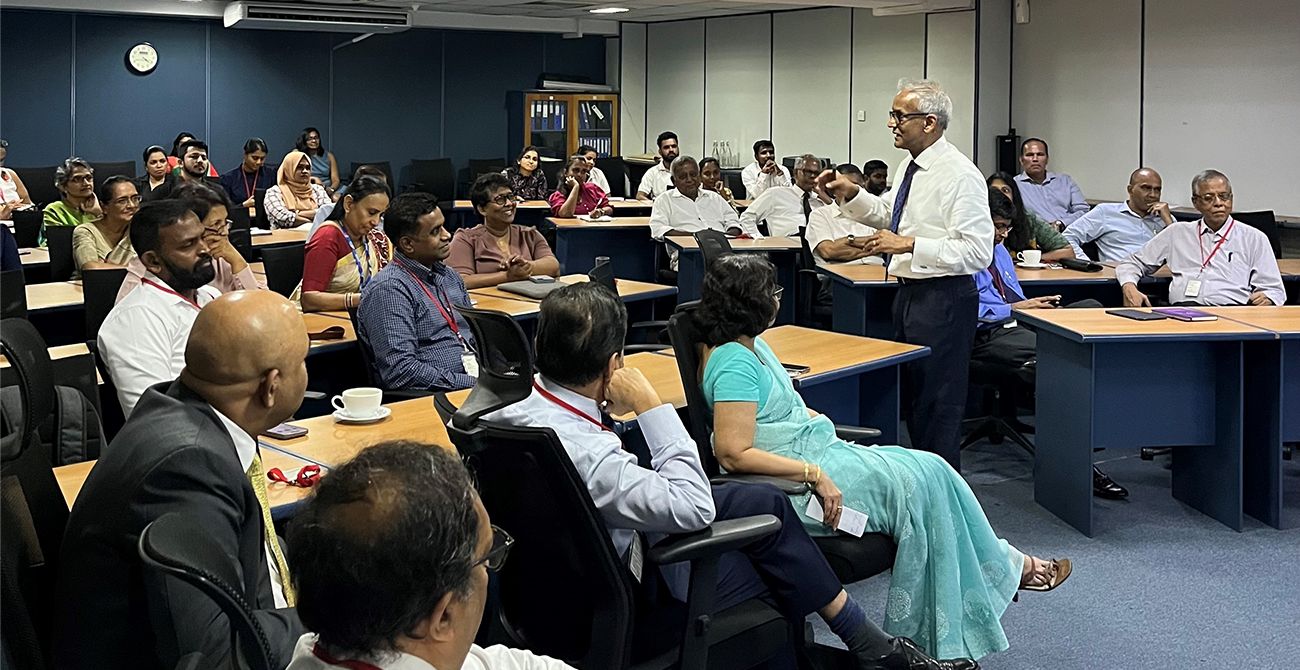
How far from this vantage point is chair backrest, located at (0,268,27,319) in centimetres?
460

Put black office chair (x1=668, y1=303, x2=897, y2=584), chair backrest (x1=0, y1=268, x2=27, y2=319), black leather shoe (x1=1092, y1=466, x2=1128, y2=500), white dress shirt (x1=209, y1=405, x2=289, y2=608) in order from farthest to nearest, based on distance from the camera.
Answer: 1. black leather shoe (x1=1092, y1=466, x2=1128, y2=500)
2. chair backrest (x1=0, y1=268, x2=27, y2=319)
3. black office chair (x1=668, y1=303, x2=897, y2=584)
4. white dress shirt (x1=209, y1=405, x2=289, y2=608)

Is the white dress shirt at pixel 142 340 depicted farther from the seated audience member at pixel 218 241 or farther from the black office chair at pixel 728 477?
the black office chair at pixel 728 477

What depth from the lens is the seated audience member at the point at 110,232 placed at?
20.0 feet

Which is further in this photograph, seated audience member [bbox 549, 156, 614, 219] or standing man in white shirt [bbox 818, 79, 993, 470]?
seated audience member [bbox 549, 156, 614, 219]

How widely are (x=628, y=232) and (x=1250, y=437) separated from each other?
570 cm

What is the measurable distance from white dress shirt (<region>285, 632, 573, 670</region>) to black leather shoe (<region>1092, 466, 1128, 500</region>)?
13.1 feet

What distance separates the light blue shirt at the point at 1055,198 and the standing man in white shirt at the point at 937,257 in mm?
4672

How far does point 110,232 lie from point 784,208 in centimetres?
532

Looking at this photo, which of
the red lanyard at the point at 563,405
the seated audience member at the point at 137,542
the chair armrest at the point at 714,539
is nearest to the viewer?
the seated audience member at the point at 137,542

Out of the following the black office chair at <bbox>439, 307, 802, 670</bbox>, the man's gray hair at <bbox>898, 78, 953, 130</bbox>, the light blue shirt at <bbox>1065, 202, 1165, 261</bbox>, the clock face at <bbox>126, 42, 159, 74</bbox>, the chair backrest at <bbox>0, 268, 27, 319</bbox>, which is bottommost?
the black office chair at <bbox>439, 307, 802, 670</bbox>

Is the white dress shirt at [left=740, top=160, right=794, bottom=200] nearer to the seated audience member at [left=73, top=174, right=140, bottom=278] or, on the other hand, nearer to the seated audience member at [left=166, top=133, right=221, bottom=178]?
the seated audience member at [left=166, top=133, right=221, bottom=178]

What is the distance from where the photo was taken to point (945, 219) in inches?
196

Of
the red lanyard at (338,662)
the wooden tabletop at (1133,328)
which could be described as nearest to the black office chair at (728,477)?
the wooden tabletop at (1133,328)

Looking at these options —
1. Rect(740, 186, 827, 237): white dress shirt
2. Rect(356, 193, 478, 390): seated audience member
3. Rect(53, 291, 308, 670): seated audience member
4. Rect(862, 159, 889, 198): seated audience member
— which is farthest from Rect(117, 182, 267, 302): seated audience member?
Rect(862, 159, 889, 198): seated audience member
